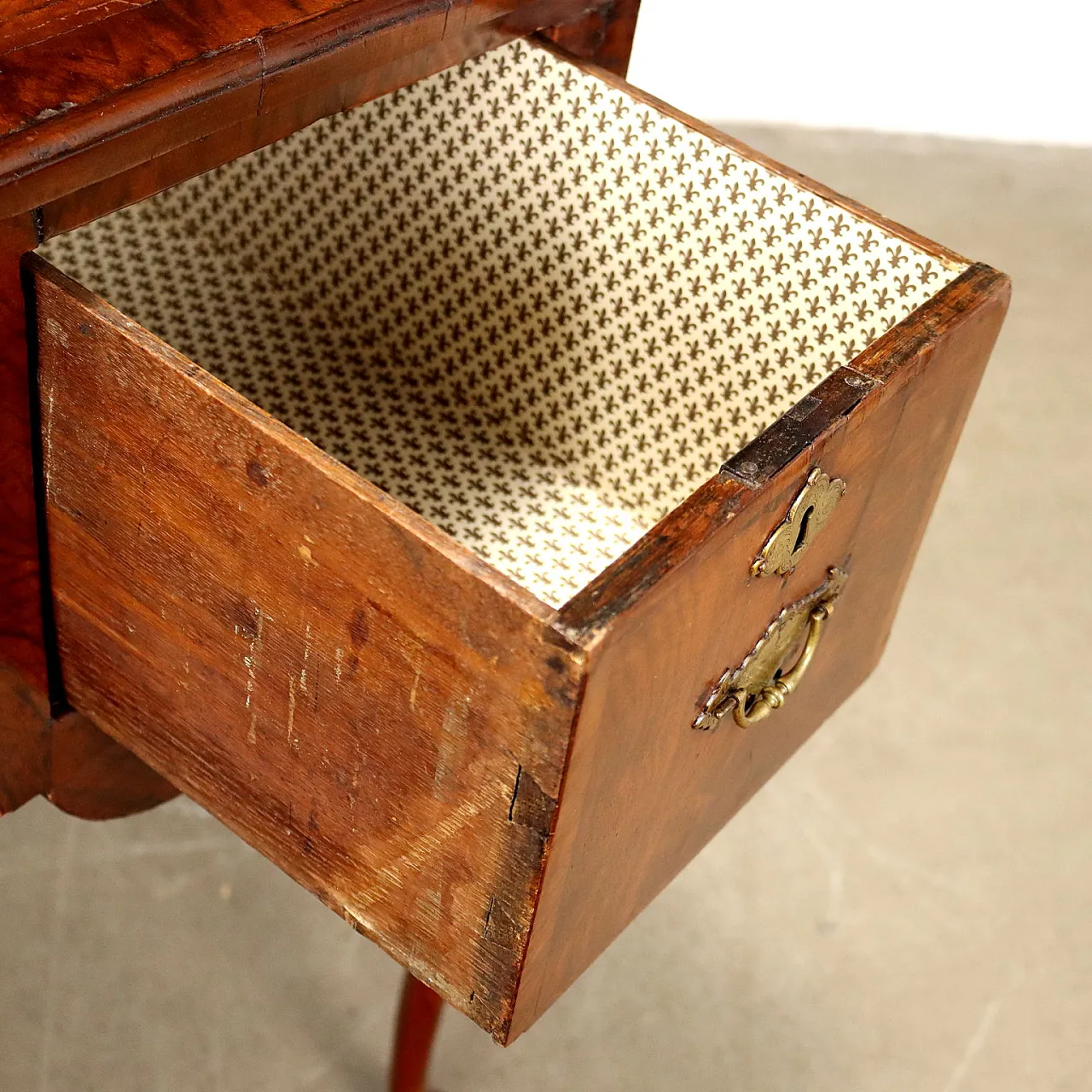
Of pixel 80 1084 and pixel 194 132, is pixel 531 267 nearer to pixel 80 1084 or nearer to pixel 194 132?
pixel 194 132

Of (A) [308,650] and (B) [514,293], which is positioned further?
(B) [514,293]

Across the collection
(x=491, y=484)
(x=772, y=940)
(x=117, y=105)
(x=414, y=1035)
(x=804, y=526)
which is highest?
(x=117, y=105)

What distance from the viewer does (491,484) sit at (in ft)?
3.54

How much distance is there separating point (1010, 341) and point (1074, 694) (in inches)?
24.2

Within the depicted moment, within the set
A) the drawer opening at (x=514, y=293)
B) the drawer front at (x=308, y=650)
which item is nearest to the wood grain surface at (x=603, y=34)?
the drawer opening at (x=514, y=293)

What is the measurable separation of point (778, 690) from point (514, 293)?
402 millimetres

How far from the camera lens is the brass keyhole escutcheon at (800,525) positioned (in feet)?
2.26

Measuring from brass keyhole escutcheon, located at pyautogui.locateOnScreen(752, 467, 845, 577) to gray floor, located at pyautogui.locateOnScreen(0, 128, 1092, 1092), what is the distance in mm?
684

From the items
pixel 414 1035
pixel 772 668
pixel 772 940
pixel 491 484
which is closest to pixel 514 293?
pixel 491 484

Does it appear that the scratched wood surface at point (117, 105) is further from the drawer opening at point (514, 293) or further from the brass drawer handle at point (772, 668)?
the brass drawer handle at point (772, 668)

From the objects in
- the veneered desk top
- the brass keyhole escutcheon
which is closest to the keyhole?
the brass keyhole escutcheon

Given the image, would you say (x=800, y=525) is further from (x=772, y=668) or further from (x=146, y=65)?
(x=146, y=65)

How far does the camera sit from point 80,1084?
1.19 metres

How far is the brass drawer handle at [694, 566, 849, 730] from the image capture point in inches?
29.1
